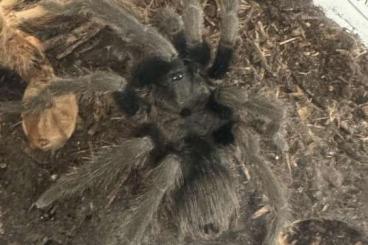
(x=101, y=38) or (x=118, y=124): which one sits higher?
(x=101, y=38)

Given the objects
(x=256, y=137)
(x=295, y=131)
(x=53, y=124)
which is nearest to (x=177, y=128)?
(x=256, y=137)

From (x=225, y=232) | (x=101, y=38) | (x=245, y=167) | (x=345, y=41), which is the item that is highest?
(x=345, y=41)

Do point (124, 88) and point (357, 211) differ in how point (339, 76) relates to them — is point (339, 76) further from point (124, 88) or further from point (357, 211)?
point (124, 88)

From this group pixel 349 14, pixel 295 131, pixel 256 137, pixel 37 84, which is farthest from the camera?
pixel 349 14

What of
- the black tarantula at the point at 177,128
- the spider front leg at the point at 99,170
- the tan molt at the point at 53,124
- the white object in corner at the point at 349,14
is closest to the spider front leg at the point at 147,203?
the black tarantula at the point at 177,128

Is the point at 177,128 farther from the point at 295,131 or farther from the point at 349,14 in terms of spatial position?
the point at 349,14

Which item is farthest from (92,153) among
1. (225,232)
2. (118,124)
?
(225,232)

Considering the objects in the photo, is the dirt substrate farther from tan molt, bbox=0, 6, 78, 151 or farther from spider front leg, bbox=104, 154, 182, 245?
spider front leg, bbox=104, 154, 182, 245

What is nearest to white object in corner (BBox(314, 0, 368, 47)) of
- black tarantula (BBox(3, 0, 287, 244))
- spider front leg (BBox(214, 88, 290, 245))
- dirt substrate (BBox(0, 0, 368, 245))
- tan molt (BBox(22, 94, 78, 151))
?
dirt substrate (BBox(0, 0, 368, 245))
